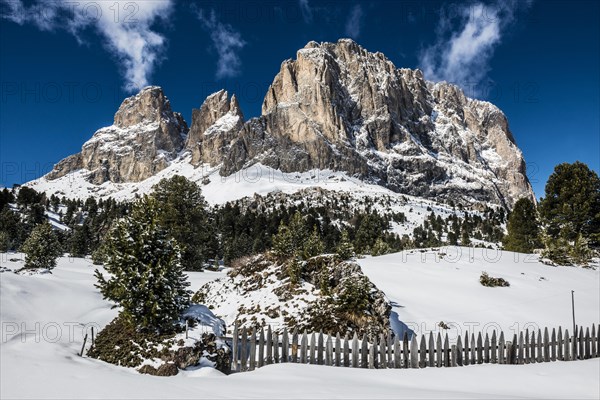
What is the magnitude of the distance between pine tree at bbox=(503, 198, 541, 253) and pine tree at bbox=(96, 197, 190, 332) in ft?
147

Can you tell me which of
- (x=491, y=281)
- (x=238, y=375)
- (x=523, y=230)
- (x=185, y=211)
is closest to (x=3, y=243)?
(x=185, y=211)

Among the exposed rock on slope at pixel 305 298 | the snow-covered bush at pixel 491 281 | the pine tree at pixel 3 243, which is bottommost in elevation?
the exposed rock on slope at pixel 305 298

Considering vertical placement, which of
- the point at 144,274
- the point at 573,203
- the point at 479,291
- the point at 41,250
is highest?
the point at 573,203

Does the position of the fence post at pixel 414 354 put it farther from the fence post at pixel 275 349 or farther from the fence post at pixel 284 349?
the fence post at pixel 275 349

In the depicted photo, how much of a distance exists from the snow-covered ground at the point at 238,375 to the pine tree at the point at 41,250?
12.2 metres

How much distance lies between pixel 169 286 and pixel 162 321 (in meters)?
0.84

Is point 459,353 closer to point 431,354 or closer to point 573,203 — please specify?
point 431,354

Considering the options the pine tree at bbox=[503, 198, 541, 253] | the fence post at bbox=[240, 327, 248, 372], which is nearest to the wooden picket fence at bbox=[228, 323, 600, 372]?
the fence post at bbox=[240, 327, 248, 372]

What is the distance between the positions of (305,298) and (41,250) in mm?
19453

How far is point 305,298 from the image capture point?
1552 cm

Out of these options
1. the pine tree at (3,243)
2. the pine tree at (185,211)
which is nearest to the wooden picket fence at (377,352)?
the pine tree at (185,211)

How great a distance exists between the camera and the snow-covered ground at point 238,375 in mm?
5535

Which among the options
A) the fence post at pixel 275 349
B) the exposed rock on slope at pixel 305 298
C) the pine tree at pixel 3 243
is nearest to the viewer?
the fence post at pixel 275 349

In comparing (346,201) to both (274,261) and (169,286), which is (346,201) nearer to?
(274,261)
